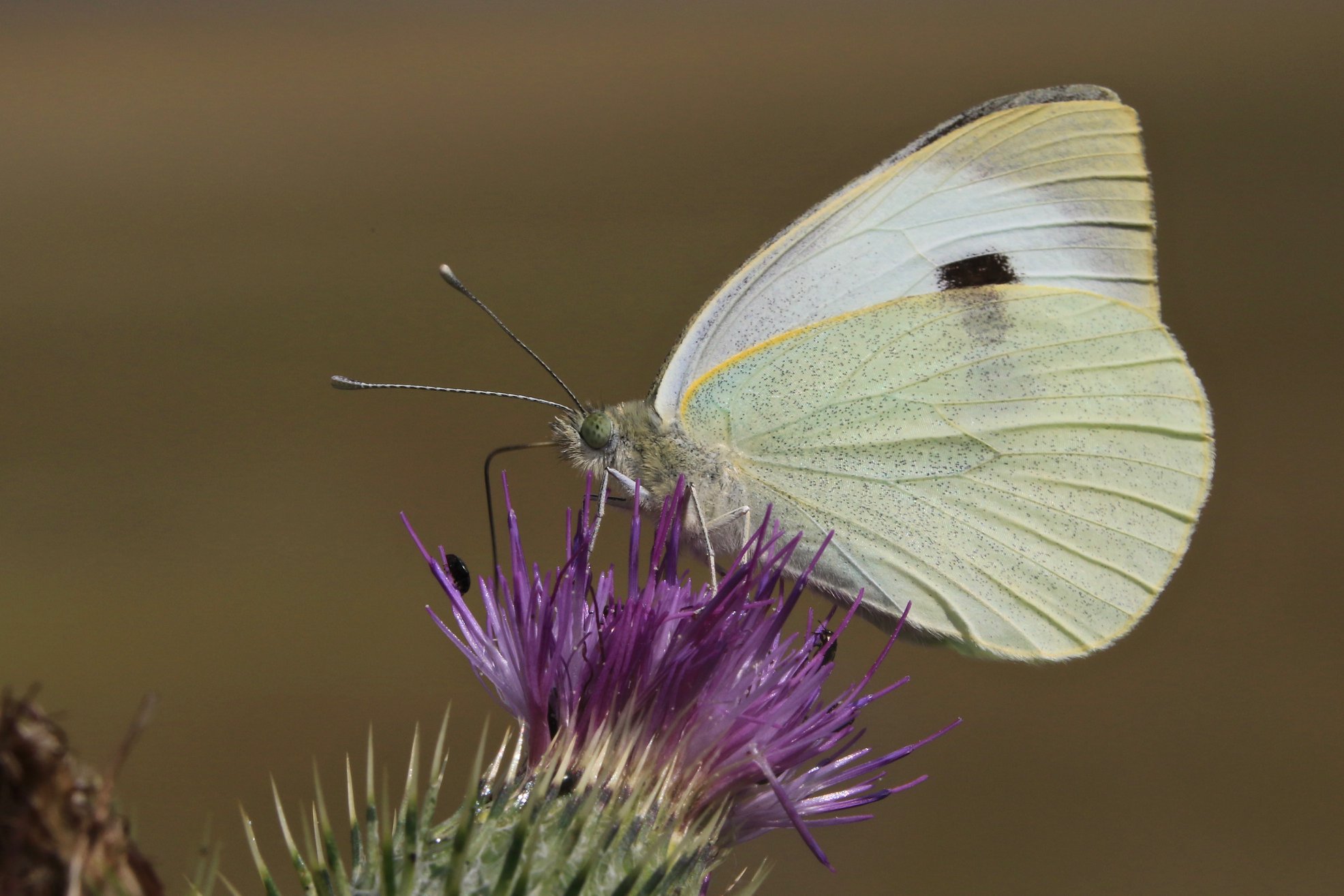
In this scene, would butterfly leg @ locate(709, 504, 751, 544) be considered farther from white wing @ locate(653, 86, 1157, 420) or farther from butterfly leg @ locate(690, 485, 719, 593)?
white wing @ locate(653, 86, 1157, 420)

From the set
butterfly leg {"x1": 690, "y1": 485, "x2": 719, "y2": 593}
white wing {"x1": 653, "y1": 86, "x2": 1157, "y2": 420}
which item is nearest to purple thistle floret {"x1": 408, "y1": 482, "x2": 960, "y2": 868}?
butterfly leg {"x1": 690, "y1": 485, "x2": 719, "y2": 593}

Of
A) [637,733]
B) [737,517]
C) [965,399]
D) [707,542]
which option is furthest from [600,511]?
[965,399]

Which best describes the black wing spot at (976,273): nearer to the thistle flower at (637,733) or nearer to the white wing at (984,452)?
the white wing at (984,452)

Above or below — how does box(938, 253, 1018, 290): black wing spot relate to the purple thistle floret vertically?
above

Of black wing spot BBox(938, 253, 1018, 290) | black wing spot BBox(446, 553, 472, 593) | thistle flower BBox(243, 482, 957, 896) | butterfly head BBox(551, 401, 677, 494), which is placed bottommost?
thistle flower BBox(243, 482, 957, 896)

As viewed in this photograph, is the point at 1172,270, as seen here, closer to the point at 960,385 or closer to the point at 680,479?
the point at 960,385

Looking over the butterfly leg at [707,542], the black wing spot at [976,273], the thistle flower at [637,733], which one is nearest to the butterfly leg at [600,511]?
the thistle flower at [637,733]

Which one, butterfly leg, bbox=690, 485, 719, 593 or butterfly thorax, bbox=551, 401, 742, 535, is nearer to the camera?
butterfly leg, bbox=690, 485, 719, 593
